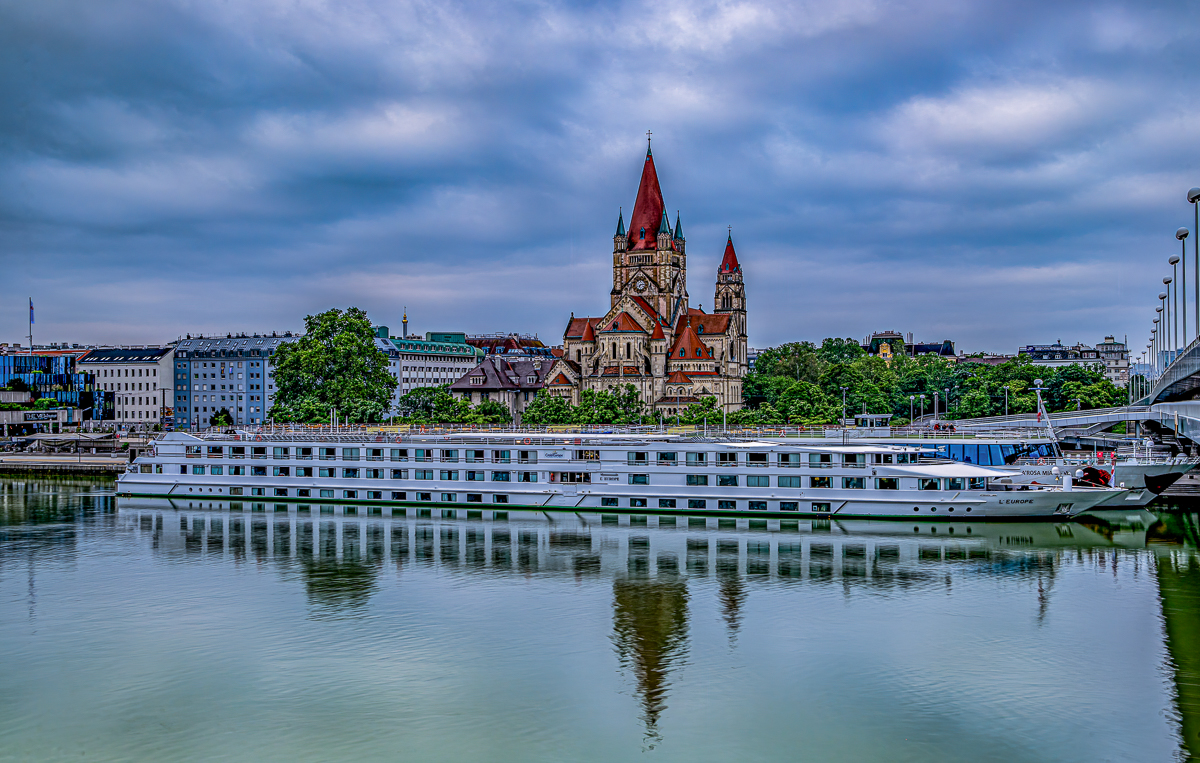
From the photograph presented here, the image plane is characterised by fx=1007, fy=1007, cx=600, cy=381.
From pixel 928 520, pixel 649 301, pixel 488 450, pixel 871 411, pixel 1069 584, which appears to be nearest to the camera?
pixel 1069 584

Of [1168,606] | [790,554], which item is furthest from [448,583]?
[1168,606]

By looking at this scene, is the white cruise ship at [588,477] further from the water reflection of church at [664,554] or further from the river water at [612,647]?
the river water at [612,647]

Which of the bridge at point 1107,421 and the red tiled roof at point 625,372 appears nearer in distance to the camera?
the bridge at point 1107,421

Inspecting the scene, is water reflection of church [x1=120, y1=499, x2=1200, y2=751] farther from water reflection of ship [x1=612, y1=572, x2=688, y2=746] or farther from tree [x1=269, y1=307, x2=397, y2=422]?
tree [x1=269, y1=307, x2=397, y2=422]

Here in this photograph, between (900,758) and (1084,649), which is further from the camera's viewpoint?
(1084,649)

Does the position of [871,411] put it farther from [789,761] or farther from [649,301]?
[789,761]

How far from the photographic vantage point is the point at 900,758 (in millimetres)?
25312

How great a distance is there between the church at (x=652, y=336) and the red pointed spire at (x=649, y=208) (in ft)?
0.45

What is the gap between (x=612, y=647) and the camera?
33.8m

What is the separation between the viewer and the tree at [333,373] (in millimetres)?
100938

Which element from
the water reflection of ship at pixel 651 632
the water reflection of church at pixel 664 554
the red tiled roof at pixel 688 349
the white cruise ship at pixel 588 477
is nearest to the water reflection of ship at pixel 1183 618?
the water reflection of church at pixel 664 554

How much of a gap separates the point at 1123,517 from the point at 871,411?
55.5 metres

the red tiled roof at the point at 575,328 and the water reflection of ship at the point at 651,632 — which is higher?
the red tiled roof at the point at 575,328

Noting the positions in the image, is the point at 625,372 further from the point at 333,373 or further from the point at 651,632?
the point at 651,632
